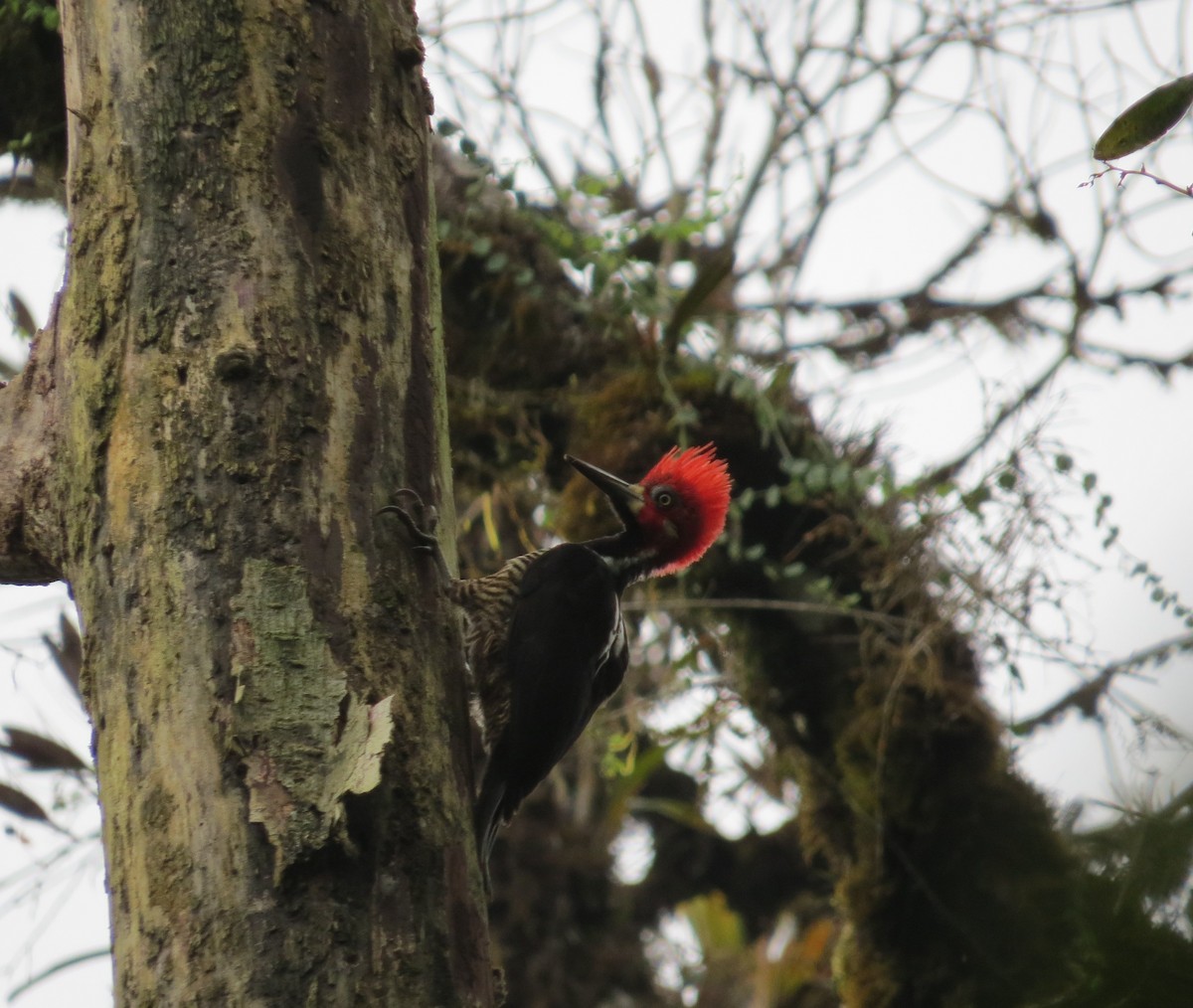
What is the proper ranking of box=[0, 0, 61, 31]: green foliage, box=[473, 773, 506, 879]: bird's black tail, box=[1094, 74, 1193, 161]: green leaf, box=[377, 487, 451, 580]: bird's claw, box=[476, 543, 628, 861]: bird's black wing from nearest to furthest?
box=[1094, 74, 1193, 161]: green leaf < box=[377, 487, 451, 580]: bird's claw < box=[473, 773, 506, 879]: bird's black tail < box=[476, 543, 628, 861]: bird's black wing < box=[0, 0, 61, 31]: green foliage

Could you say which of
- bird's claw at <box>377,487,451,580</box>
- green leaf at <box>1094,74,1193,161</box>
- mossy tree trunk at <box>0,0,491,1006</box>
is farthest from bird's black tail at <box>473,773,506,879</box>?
green leaf at <box>1094,74,1193,161</box>

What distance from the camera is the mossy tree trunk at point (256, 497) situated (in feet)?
5.73

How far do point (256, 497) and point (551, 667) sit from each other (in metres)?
1.23

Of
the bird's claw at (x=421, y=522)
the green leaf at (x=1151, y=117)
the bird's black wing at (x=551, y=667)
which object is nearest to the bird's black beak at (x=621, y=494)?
the bird's black wing at (x=551, y=667)

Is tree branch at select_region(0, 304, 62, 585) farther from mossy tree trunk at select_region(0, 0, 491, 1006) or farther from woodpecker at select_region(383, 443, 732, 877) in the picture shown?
woodpecker at select_region(383, 443, 732, 877)

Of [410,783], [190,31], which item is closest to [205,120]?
[190,31]

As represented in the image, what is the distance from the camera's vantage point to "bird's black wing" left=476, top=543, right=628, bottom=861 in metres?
2.87

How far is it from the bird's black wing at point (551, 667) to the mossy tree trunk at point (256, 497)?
0.75 metres

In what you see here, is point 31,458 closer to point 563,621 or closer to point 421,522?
point 421,522

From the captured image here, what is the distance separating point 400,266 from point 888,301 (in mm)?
4708

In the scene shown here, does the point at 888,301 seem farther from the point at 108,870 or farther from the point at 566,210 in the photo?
the point at 108,870

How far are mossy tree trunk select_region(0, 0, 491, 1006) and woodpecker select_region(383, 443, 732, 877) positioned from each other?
59 cm

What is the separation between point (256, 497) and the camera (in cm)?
194

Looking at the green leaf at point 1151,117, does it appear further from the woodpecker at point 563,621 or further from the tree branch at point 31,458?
the tree branch at point 31,458
